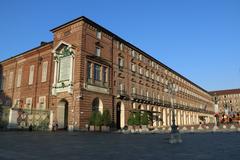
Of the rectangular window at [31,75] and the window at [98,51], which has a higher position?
the window at [98,51]

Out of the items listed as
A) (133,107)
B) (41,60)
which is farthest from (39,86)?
(133,107)

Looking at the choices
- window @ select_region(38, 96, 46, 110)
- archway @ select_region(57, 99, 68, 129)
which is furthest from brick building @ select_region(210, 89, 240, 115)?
window @ select_region(38, 96, 46, 110)

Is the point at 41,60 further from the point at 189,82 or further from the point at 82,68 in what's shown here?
the point at 189,82

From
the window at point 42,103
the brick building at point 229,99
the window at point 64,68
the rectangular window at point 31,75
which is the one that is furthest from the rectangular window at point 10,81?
the brick building at point 229,99

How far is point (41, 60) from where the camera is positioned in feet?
139

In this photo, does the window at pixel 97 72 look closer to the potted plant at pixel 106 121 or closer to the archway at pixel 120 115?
the potted plant at pixel 106 121

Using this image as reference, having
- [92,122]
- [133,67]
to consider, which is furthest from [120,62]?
[92,122]

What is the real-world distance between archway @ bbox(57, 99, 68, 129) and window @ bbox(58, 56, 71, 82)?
3.35 m

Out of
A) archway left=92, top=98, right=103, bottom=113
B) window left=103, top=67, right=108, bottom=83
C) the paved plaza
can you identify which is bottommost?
the paved plaza

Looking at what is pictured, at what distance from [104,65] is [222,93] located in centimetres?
11931

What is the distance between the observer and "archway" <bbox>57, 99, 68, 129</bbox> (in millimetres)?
36062

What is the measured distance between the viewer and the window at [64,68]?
35.7 metres

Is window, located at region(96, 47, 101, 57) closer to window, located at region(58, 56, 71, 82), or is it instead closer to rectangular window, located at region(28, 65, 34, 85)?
window, located at region(58, 56, 71, 82)

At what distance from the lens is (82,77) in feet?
111
